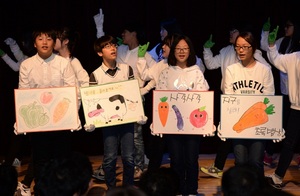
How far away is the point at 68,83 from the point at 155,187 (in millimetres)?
1915

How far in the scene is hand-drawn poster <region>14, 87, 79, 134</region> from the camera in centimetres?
496

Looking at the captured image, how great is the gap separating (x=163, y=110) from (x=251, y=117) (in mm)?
831

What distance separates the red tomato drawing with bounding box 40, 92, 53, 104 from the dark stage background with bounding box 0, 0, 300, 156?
198cm

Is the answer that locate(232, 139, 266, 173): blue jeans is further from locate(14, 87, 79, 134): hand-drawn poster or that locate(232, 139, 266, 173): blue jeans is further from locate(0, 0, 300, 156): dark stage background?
locate(0, 0, 300, 156): dark stage background

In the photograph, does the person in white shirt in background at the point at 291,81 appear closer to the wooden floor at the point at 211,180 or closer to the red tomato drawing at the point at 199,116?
the wooden floor at the point at 211,180

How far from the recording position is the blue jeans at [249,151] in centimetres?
496

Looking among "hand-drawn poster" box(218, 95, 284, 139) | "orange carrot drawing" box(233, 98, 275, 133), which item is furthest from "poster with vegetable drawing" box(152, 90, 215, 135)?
"orange carrot drawing" box(233, 98, 275, 133)

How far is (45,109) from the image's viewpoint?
501 centimetres

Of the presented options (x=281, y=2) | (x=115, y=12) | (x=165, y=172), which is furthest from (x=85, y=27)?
(x=165, y=172)

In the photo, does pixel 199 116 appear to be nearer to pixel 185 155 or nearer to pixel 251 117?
pixel 185 155

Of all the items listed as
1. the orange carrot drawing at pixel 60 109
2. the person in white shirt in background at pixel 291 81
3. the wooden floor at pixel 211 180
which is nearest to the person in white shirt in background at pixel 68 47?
the orange carrot drawing at pixel 60 109

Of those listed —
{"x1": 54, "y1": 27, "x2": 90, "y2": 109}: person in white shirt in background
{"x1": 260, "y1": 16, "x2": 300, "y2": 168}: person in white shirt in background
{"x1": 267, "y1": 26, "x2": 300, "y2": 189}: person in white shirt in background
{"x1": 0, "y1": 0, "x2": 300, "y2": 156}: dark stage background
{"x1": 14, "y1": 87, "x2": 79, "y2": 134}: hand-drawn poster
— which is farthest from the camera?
{"x1": 0, "y1": 0, "x2": 300, "y2": 156}: dark stage background

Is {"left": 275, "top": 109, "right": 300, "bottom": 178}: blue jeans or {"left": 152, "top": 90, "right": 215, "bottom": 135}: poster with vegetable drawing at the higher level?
{"left": 152, "top": 90, "right": 215, "bottom": 135}: poster with vegetable drawing

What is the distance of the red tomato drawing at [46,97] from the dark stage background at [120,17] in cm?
198
